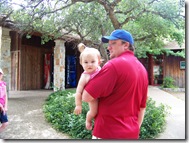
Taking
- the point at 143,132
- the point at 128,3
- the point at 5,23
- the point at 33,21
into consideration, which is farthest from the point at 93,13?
the point at 143,132

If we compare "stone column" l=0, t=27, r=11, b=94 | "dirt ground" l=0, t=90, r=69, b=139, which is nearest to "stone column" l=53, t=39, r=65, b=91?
"stone column" l=0, t=27, r=11, b=94

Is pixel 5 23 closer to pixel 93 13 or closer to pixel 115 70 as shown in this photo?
pixel 93 13

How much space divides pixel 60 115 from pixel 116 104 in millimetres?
1854

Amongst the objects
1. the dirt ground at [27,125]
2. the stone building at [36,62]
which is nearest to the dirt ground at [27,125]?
the dirt ground at [27,125]

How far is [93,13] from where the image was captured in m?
3.51

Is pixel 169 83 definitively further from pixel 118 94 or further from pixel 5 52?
pixel 118 94

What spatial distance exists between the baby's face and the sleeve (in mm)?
108

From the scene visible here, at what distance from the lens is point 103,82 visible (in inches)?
35.8

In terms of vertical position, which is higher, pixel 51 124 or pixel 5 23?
pixel 5 23

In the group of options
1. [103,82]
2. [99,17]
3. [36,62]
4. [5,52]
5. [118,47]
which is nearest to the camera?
[103,82]

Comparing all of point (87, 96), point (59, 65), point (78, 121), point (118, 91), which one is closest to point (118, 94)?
point (118, 91)

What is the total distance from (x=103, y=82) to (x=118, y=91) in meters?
0.09

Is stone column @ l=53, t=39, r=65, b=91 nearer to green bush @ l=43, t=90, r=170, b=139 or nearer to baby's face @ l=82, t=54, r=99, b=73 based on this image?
green bush @ l=43, t=90, r=170, b=139

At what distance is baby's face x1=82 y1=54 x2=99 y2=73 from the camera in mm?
1028
